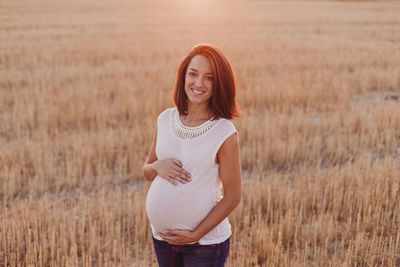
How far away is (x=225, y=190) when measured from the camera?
2.17 metres

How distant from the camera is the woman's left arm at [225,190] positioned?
2.12m

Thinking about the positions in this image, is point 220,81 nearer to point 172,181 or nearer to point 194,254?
point 172,181

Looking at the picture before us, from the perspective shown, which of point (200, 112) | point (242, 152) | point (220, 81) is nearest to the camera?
point (220, 81)

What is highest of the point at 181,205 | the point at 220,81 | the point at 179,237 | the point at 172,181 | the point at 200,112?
the point at 220,81

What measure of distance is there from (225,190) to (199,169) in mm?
178

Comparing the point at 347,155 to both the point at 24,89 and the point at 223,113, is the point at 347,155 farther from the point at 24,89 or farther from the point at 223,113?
the point at 24,89

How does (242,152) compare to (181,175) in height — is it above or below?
below

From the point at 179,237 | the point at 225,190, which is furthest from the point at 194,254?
the point at 225,190

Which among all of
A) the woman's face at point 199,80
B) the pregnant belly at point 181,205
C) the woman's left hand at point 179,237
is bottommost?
the woman's left hand at point 179,237

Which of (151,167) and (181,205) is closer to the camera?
(181,205)

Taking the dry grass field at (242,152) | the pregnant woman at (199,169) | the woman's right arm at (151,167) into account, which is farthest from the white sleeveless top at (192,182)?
the dry grass field at (242,152)

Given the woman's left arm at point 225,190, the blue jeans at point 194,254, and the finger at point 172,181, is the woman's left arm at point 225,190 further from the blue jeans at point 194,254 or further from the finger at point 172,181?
the finger at point 172,181

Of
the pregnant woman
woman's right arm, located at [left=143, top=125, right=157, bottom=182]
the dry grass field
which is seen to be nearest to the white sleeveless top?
the pregnant woman

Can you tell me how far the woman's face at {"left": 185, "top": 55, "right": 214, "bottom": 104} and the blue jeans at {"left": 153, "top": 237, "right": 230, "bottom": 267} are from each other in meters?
0.79
